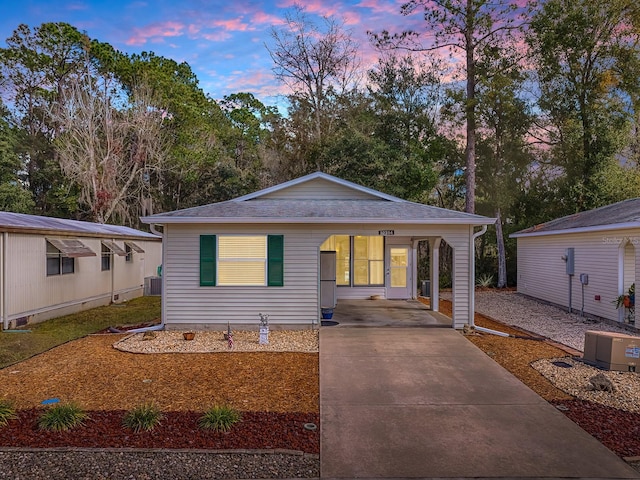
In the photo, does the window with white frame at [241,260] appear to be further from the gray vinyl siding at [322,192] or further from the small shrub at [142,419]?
the small shrub at [142,419]

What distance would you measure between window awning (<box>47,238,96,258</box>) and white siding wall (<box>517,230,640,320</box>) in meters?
14.4

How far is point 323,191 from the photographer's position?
41.5 feet

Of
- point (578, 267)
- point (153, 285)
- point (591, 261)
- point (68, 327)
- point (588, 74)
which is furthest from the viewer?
point (588, 74)

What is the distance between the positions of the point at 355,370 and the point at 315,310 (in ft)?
10.2

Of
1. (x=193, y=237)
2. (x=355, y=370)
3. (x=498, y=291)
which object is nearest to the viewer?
(x=355, y=370)

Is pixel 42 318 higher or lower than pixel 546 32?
lower

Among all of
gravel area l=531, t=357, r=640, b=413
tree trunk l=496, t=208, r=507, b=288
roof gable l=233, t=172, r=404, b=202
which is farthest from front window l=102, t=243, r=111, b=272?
tree trunk l=496, t=208, r=507, b=288

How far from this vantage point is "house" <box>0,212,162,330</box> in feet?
32.6

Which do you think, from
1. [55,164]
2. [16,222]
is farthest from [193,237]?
[55,164]

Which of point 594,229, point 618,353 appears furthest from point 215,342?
point 594,229

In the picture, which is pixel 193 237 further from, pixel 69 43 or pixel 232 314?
pixel 69 43

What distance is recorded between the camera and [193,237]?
9773 millimetres

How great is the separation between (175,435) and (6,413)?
212cm

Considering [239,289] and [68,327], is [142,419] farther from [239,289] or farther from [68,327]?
[68,327]
